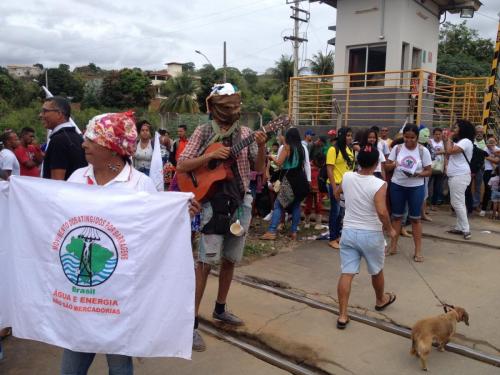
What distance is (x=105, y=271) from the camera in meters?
2.30

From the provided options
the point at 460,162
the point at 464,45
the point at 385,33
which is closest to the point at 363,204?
the point at 460,162

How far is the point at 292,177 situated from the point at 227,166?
3.47 m

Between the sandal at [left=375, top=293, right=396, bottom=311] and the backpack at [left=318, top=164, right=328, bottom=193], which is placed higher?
the backpack at [left=318, top=164, right=328, bottom=193]

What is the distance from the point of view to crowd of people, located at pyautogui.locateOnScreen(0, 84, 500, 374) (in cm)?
255

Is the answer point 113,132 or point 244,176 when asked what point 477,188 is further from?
point 113,132

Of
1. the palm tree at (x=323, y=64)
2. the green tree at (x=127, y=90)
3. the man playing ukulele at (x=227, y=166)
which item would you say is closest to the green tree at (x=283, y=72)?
the palm tree at (x=323, y=64)

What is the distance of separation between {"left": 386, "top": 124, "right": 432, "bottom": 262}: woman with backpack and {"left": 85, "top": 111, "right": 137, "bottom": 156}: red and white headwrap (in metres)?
4.35

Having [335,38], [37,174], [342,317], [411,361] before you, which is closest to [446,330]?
[411,361]

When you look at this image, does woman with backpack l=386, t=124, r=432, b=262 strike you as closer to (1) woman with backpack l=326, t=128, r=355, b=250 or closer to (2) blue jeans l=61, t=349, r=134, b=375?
(1) woman with backpack l=326, t=128, r=355, b=250

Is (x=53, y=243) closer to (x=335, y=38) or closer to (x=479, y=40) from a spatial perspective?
(x=335, y=38)

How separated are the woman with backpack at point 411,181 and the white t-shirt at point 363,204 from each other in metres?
2.03

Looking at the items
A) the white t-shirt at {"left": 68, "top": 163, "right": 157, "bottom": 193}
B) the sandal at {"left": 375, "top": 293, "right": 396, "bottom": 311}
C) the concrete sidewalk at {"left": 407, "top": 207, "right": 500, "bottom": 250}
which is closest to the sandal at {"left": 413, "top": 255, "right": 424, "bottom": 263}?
the concrete sidewalk at {"left": 407, "top": 207, "right": 500, "bottom": 250}

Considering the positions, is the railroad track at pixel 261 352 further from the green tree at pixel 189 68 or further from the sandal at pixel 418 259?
the green tree at pixel 189 68

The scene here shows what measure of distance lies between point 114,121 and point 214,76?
46.6 metres
